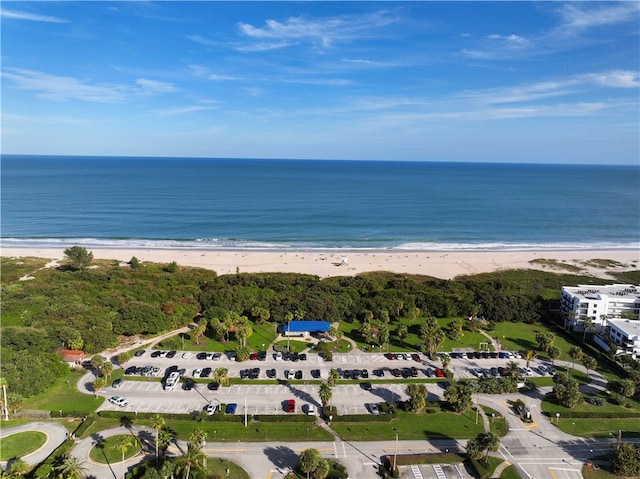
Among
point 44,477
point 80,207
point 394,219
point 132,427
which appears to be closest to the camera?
point 44,477

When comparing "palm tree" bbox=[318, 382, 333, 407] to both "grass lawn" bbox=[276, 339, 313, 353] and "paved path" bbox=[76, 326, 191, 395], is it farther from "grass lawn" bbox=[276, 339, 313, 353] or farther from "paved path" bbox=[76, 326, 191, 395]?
"paved path" bbox=[76, 326, 191, 395]

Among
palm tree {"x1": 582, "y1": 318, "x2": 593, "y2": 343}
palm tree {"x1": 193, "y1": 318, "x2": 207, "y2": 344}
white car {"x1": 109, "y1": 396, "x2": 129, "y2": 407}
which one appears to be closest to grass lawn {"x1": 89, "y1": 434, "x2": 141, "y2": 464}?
white car {"x1": 109, "y1": 396, "x2": 129, "y2": 407}

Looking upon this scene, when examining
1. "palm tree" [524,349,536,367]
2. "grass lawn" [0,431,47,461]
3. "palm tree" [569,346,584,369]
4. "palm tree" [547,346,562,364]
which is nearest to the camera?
"grass lawn" [0,431,47,461]

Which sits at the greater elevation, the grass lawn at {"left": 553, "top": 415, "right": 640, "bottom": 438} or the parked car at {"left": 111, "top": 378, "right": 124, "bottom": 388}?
the parked car at {"left": 111, "top": 378, "right": 124, "bottom": 388}

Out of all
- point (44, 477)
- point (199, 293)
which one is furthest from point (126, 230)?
point (44, 477)

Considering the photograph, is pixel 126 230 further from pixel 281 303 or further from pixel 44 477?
pixel 44 477

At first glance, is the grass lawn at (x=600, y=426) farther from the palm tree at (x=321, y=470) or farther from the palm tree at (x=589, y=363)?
the palm tree at (x=321, y=470)
